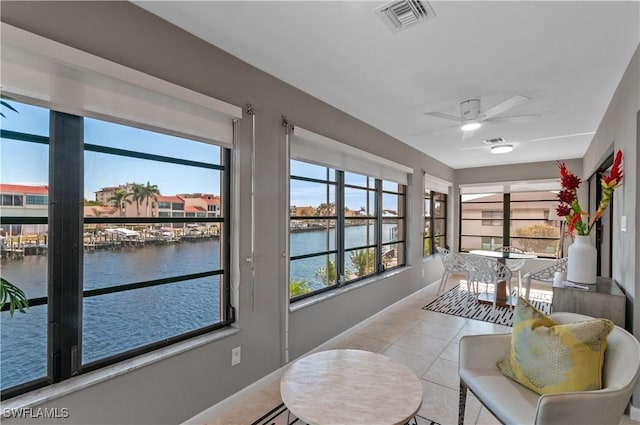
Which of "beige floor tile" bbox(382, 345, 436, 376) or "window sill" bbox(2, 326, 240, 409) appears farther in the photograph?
"beige floor tile" bbox(382, 345, 436, 376)

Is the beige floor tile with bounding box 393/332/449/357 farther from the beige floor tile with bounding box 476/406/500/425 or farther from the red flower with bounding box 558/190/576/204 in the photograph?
the red flower with bounding box 558/190/576/204

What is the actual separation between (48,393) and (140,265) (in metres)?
0.69

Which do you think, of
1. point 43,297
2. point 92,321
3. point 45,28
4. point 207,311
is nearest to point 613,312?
point 207,311

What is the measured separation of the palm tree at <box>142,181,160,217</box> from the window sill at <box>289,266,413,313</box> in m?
1.48

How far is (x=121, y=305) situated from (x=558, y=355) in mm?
2346

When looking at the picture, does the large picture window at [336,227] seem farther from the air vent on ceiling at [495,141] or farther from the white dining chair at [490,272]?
the air vent on ceiling at [495,141]

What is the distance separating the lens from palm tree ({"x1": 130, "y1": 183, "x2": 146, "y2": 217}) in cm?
181

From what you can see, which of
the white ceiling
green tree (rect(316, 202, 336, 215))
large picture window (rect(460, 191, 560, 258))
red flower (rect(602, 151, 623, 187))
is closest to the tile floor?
green tree (rect(316, 202, 336, 215))

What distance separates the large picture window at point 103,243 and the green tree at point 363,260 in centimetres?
194

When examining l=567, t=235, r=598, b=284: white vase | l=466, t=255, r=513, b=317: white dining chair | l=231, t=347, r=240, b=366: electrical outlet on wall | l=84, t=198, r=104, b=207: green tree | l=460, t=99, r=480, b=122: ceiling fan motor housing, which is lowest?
l=231, t=347, r=240, b=366: electrical outlet on wall

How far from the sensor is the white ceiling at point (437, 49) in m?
1.73

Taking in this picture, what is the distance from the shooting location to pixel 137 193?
6.01ft

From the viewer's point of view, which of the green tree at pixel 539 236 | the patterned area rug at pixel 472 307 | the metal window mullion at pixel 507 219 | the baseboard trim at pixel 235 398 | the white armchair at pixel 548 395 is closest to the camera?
the white armchair at pixel 548 395

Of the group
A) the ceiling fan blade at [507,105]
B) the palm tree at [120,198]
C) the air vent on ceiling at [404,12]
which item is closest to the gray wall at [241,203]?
the palm tree at [120,198]
